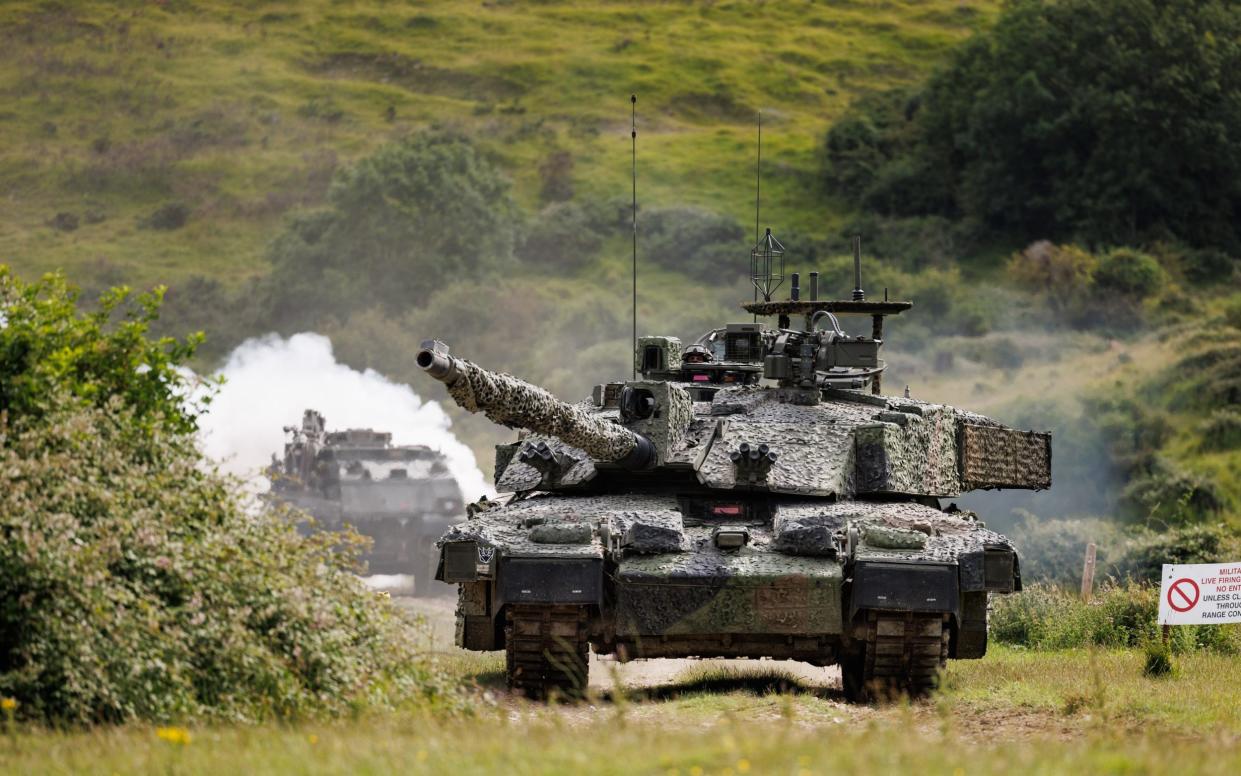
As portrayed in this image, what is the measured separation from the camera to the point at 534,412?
14469 mm

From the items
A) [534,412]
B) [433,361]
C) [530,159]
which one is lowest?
[534,412]

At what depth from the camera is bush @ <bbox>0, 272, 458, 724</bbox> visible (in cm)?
1118

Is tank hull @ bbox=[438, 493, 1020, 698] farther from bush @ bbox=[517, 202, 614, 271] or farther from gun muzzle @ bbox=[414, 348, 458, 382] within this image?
bush @ bbox=[517, 202, 614, 271]

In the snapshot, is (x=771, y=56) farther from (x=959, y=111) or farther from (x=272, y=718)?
(x=272, y=718)

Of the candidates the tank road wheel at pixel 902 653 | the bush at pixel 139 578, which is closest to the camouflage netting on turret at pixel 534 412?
the bush at pixel 139 578

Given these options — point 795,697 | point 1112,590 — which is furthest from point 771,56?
point 795,697

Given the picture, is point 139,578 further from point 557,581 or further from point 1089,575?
point 1089,575

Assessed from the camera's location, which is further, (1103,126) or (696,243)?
(696,243)

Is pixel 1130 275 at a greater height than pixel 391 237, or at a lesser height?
lesser

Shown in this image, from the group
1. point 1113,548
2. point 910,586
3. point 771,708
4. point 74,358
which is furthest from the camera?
point 1113,548

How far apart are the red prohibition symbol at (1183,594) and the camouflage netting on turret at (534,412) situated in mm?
4724

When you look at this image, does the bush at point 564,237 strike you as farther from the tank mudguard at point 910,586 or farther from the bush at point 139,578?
the bush at point 139,578

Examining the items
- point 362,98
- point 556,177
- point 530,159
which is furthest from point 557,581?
point 362,98

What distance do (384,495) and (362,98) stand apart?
3648 centimetres
